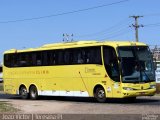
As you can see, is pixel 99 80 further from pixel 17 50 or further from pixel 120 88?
pixel 17 50

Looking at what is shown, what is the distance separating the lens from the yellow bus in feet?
85.7

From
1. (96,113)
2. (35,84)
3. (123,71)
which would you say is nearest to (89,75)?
(123,71)

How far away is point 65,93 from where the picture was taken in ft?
98.6

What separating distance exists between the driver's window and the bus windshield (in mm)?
341

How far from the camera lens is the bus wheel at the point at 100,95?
26975 millimetres

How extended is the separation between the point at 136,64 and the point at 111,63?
1280 mm

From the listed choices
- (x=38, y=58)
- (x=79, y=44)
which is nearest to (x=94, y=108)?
(x=79, y=44)

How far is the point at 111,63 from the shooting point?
26391mm

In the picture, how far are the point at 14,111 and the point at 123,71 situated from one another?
7140mm

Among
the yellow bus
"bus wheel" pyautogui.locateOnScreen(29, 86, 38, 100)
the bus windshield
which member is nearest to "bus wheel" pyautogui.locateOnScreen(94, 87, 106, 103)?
the yellow bus

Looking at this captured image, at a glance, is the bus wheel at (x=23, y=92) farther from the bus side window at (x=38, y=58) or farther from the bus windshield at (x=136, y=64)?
the bus windshield at (x=136, y=64)

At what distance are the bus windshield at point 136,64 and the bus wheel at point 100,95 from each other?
1.68 metres

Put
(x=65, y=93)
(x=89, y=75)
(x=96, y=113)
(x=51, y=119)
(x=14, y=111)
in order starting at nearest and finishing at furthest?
(x=51, y=119) < (x=96, y=113) < (x=14, y=111) < (x=89, y=75) < (x=65, y=93)

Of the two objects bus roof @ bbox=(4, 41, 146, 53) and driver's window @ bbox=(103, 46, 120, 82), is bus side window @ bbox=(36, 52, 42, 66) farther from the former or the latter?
driver's window @ bbox=(103, 46, 120, 82)
